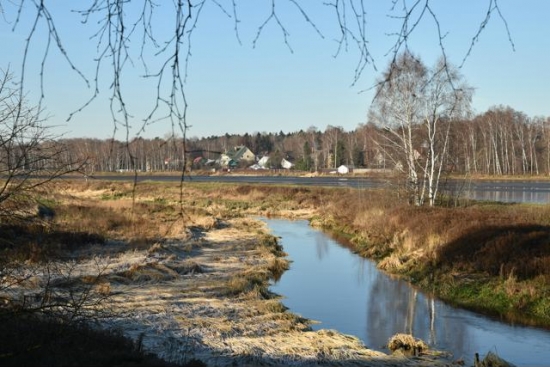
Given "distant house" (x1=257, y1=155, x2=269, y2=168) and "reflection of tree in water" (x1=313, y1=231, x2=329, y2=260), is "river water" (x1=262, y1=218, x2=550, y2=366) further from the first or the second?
"distant house" (x1=257, y1=155, x2=269, y2=168)

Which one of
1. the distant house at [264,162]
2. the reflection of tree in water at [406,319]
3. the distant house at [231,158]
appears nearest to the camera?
the distant house at [231,158]

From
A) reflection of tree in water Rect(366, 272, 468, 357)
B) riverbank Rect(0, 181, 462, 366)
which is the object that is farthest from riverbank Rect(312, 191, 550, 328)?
riverbank Rect(0, 181, 462, 366)

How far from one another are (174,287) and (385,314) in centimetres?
544

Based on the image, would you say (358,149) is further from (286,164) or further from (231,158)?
(231,158)

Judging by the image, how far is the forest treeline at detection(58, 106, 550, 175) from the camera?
2834 millimetres

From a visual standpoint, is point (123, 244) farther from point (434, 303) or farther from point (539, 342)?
point (539, 342)

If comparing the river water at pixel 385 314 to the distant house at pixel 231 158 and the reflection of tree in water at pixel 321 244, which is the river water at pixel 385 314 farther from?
the distant house at pixel 231 158

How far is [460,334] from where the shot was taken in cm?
1170

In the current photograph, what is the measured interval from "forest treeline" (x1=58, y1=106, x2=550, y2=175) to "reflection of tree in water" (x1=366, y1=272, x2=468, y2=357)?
18.2ft

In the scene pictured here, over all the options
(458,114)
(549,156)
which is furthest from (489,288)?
(549,156)

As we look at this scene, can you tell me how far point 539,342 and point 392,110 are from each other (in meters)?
19.7

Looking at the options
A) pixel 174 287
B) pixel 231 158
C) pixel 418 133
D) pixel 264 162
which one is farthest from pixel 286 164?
pixel 231 158

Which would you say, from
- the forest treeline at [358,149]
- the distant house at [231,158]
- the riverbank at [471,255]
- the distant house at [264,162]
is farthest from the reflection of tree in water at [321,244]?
the distant house at [264,162]

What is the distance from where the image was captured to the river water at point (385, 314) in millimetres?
10836
